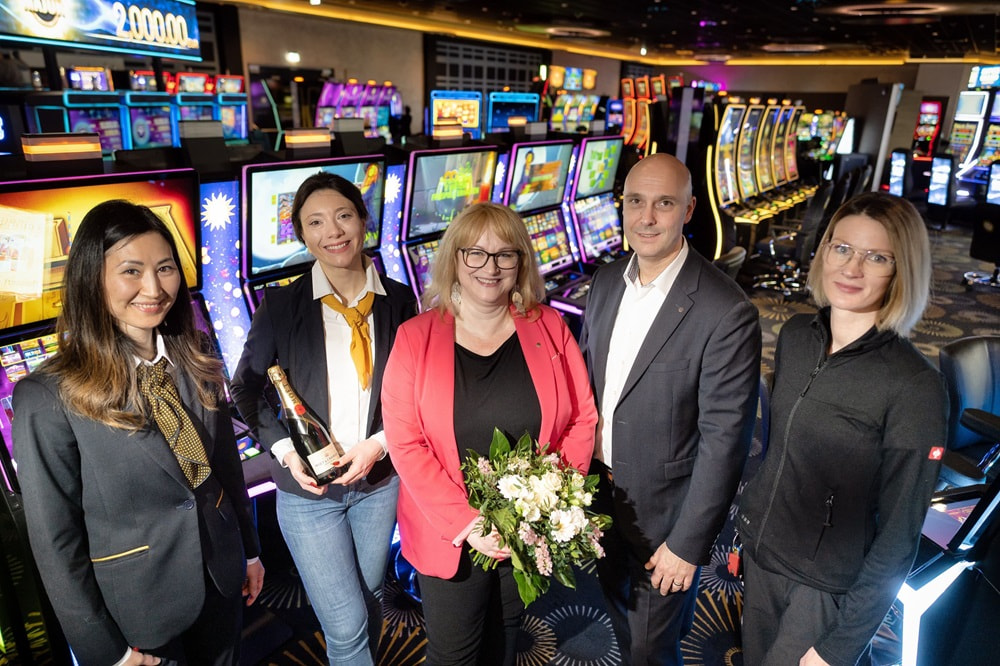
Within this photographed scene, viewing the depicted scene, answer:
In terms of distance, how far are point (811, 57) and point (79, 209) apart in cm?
2470

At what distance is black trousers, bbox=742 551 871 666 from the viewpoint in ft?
5.32

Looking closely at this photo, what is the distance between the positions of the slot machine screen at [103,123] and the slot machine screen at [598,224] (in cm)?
524

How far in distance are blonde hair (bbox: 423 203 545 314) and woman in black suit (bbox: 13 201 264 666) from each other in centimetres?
67

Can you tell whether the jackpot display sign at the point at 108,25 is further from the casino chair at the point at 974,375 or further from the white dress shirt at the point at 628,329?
the casino chair at the point at 974,375

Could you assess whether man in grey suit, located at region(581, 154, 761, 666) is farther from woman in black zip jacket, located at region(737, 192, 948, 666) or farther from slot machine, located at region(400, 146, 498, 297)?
slot machine, located at region(400, 146, 498, 297)

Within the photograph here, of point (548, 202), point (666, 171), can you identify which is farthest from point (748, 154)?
point (666, 171)

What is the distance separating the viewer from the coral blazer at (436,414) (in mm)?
1739

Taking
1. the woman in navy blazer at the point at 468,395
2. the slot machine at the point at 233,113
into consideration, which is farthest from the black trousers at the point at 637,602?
the slot machine at the point at 233,113

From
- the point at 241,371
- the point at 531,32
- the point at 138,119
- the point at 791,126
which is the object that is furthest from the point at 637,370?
the point at 531,32

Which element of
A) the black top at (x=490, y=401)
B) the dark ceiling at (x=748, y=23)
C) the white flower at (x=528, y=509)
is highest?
the dark ceiling at (x=748, y=23)

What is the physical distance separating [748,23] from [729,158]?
24.0 feet

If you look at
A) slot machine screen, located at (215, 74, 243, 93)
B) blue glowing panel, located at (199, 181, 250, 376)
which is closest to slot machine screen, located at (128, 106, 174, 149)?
slot machine screen, located at (215, 74, 243, 93)

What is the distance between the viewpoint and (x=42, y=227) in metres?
1.97

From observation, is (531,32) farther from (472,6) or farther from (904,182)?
(904,182)
